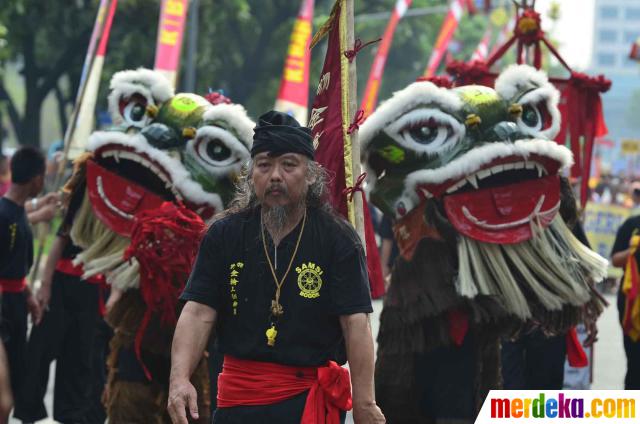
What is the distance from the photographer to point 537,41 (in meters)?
8.63

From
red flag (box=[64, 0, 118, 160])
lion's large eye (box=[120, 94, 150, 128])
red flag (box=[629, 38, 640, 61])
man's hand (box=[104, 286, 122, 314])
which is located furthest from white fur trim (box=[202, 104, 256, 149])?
red flag (box=[629, 38, 640, 61])

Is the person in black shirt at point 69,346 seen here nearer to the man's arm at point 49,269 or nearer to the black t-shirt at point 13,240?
the man's arm at point 49,269

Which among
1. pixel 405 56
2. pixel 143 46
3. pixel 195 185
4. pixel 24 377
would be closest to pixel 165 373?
pixel 195 185

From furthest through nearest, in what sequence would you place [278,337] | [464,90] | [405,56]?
[405,56] < [464,90] < [278,337]

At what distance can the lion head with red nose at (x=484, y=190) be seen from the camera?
6816 millimetres

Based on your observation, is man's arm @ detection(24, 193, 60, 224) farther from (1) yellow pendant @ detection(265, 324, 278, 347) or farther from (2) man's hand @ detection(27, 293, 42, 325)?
(1) yellow pendant @ detection(265, 324, 278, 347)

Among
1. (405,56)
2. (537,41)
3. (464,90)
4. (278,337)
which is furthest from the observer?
(405,56)

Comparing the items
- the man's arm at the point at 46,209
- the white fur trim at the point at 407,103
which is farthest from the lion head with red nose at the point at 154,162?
the man's arm at the point at 46,209

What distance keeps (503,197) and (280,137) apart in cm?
266

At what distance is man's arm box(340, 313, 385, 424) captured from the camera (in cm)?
432

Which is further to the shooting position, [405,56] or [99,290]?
[405,56]

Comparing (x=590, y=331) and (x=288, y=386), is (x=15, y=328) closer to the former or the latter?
(x=590, y=331)

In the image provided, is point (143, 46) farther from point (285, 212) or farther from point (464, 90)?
point (285, 212)

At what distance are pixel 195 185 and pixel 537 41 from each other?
2852 millimetres
